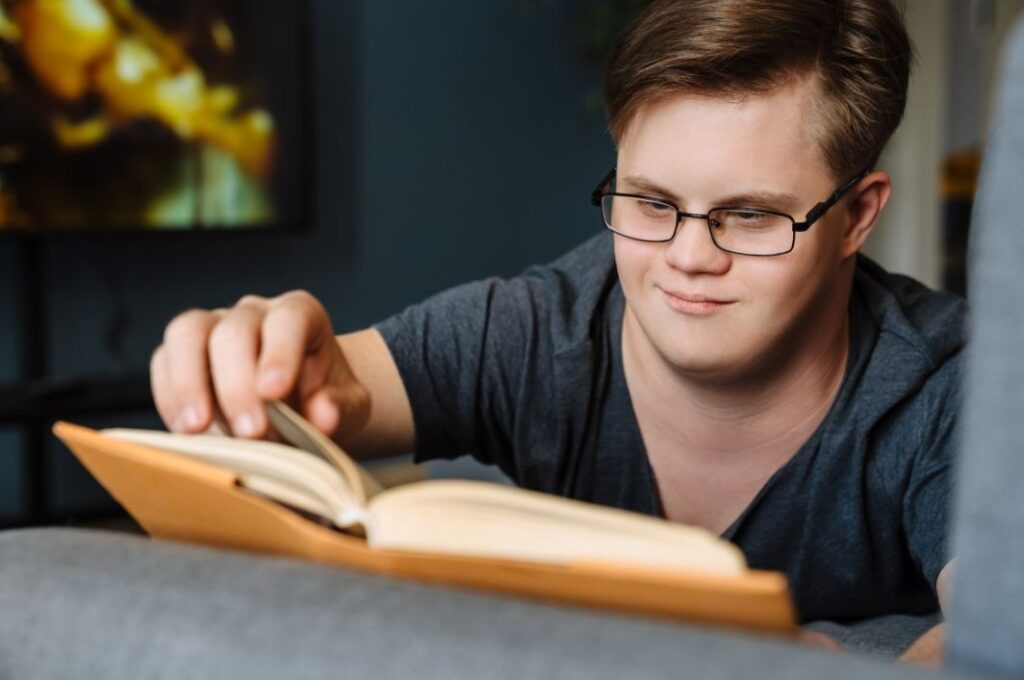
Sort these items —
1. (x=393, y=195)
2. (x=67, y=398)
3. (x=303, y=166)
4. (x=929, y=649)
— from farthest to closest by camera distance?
(x=393, y=195) < (x=303, y=166) < (x=67, y=398) < (x=929, y=649)

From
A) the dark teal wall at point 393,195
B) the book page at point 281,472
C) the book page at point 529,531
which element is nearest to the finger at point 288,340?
the book page at point 281,472

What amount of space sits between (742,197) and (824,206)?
0.38ft

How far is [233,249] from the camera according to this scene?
3.90 metres

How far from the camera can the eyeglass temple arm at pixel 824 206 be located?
126 centimetres

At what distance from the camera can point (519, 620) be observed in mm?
573

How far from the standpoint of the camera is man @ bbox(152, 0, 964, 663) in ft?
4.08

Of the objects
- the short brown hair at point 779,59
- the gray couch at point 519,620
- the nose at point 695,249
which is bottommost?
the gray couch at point 519,620

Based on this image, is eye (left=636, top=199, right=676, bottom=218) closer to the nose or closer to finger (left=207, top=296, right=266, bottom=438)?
the nose

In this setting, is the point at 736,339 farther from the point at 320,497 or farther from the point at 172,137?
the point at 172,137

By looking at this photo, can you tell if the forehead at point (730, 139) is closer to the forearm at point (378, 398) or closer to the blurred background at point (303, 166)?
the forearm at point (378, 398)

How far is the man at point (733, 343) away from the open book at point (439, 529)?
0.32 m

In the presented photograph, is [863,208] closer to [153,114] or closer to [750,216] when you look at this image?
[750,216]

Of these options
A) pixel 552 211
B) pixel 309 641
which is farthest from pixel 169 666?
pixel 552 211

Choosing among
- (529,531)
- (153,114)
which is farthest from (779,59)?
(153,114)
